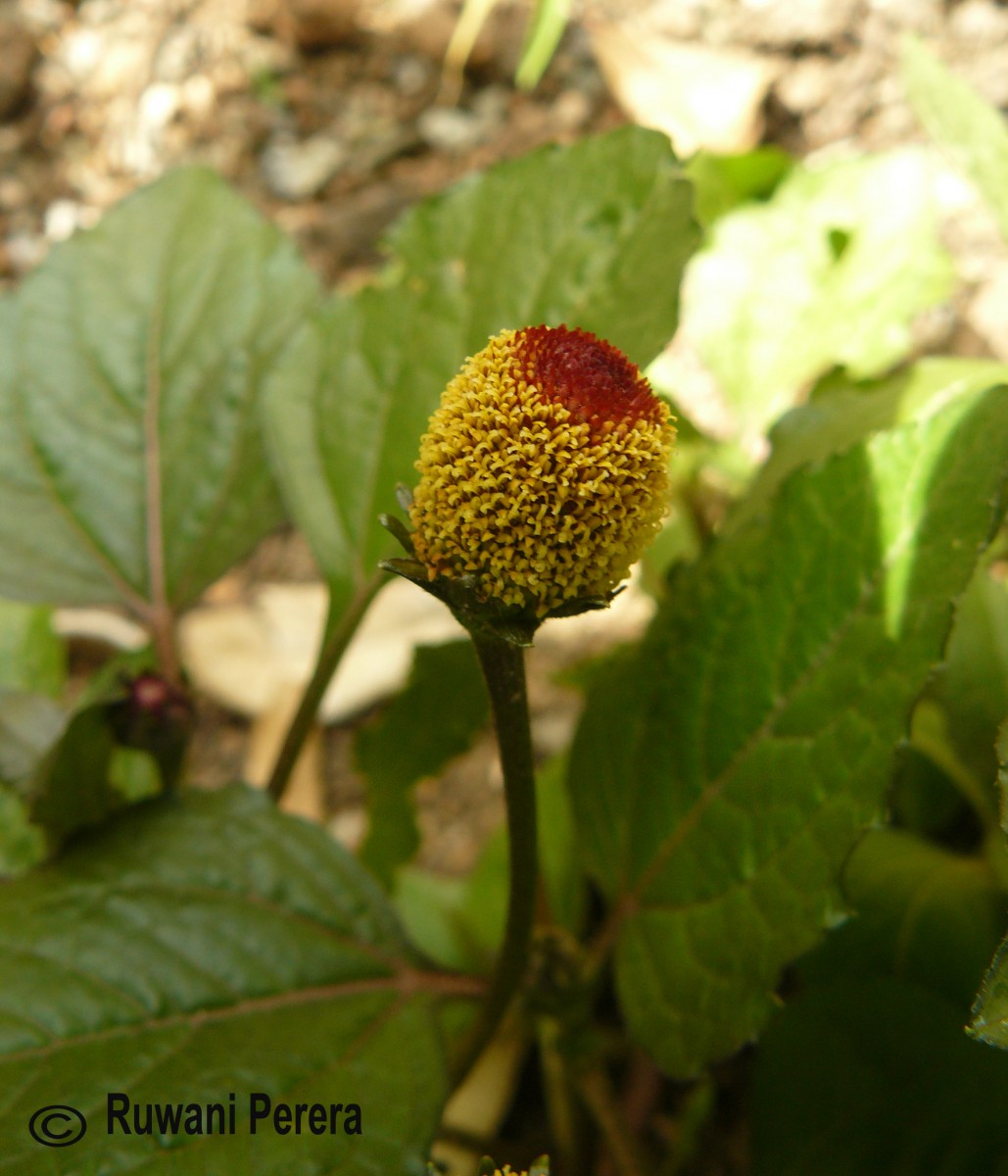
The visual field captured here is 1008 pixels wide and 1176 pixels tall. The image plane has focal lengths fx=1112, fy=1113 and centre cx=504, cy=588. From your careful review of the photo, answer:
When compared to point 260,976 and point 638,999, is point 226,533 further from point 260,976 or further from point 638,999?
point 638,999

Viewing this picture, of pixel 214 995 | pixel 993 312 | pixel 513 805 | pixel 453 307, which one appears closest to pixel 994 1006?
pixel 513 805

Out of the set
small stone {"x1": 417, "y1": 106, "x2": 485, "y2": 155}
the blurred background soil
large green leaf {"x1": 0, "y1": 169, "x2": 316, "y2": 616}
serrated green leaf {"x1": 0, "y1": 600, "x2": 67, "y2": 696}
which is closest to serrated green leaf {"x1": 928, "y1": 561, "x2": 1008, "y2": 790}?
large green leaf {"x1": 0, "y1": 169, "x2": 316, "y2": 616}

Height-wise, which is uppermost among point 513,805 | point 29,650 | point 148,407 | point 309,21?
point 309,21

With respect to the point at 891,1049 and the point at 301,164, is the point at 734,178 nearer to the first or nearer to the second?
the point at 301,164

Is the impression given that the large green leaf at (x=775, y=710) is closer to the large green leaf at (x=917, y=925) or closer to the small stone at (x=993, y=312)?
the large green leaf at (x=917, y=925)

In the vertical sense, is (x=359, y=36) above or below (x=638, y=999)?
above

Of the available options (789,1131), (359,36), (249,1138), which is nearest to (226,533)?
(249,1138)
